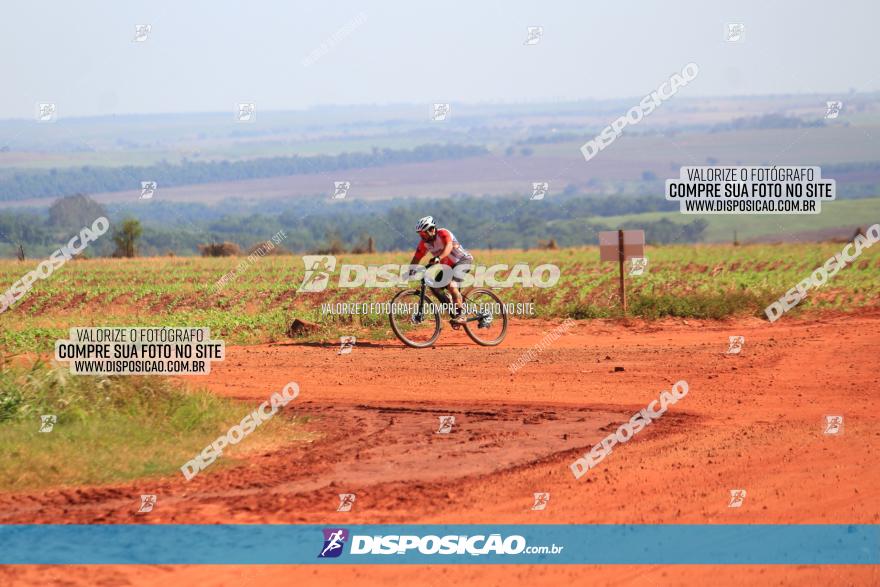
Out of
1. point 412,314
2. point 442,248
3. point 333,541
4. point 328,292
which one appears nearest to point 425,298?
point 412,314

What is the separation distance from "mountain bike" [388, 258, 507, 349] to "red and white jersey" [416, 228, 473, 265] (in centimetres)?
19

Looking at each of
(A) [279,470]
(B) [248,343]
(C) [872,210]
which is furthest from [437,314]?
(C) [872,210]

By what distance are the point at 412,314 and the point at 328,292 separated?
1278 centimetres

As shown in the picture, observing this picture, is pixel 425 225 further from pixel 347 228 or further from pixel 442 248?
pixel 347 228

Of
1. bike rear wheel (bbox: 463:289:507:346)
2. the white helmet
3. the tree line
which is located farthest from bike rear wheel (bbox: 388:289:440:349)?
the tree line

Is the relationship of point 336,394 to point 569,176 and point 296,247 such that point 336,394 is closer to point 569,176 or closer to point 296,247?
point 296,247

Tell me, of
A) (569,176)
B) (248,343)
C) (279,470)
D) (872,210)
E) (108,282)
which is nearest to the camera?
(279,470)

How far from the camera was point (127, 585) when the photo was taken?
25.3 ft

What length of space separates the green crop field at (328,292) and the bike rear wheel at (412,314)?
4.02ft

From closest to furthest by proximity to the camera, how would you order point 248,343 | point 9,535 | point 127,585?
1. point 127,585
2. point 9,535
3. point 248,343

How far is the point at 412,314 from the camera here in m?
18.0

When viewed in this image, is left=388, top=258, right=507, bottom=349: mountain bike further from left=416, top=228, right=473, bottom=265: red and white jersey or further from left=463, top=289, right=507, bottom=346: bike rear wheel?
left=416, top=228, right=473, bottom=265: red and white jersey

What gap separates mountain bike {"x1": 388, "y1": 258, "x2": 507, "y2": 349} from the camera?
1777 centimetres

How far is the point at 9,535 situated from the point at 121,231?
48.6 meters
